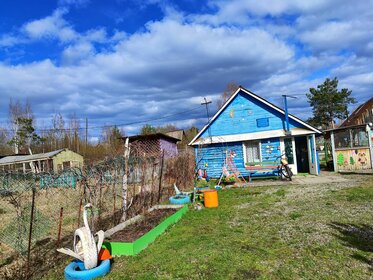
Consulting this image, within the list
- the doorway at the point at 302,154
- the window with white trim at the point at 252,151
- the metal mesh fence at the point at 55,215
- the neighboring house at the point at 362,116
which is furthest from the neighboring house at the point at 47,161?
the neighboring house at the point at 362,116

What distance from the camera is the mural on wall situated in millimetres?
16875

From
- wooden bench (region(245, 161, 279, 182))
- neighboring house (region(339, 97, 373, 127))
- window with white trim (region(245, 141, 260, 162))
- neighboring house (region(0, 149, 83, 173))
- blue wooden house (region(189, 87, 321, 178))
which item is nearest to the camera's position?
Answer: wooden bench (region(245, 161, 279, 182))

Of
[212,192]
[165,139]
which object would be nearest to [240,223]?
[212,192]

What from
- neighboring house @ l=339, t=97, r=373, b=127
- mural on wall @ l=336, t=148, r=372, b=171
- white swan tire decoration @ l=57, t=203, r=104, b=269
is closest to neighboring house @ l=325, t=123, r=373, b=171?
mural on wall @ l=336, t=148, r=372, b=171

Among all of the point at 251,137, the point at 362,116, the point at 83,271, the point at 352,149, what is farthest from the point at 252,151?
the point at 362,116

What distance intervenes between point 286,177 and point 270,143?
2785mm

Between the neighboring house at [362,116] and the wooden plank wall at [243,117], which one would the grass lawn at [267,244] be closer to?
the wooden plank wall at [243,117]

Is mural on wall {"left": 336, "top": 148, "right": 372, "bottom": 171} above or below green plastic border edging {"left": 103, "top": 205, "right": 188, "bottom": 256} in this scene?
above

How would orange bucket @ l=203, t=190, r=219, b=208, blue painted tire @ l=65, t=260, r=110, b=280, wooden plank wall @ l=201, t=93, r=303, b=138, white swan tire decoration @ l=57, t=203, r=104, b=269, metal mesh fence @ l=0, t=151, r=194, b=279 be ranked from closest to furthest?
blue painted tire @ l=65, t=260, r=110, b=280 → white swan tire decoration @ l=57, t=203, r=104, b=269 → metal mesh fence @ l=0, t=151, r=194, b=279 → orange bucket @ l=203, t=190, r=219, b=208 → wooden plank wall @ l=201, t=93, r=303, b=138

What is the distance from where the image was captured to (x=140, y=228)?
278 inches

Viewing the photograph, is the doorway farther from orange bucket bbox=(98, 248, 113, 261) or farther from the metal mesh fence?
orange bucket bbox=(98, 248, 113, 261)

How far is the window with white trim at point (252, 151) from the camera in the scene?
17.7 m

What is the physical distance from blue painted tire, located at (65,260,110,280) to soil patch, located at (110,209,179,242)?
1179 mm

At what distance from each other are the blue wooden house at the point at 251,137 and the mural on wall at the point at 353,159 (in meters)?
1.87
